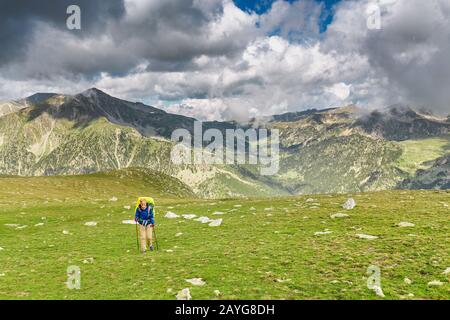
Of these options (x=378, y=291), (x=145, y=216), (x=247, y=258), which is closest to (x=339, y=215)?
(x=247, y=258)

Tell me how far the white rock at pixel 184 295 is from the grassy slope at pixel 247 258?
1.50 ft

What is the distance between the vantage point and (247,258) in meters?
22.1

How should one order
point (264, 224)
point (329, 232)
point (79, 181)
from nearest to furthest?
point (329, 232) < point (264, 224) < point (79, 181)

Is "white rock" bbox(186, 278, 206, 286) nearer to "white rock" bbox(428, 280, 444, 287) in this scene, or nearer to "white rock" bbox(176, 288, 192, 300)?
"white rock" bbox(176, 288, 192, 300)

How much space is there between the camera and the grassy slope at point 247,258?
1648 cm

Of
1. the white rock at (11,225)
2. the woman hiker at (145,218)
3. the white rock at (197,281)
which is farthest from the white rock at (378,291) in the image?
the white rock at (11,225)

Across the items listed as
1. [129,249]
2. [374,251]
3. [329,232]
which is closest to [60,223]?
[129,249]

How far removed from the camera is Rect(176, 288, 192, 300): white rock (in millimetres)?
15531

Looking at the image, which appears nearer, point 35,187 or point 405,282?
point 405,282

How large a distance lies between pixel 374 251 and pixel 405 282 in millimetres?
5415

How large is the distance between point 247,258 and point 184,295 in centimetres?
719
